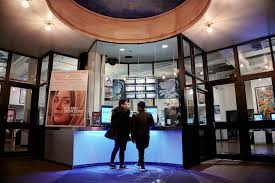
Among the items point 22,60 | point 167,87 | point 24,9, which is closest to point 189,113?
point 167,87

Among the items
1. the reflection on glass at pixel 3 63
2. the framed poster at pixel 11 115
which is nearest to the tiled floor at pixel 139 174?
the framed poster at pixel 11 115

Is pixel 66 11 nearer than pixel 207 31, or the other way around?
pixel 66 11

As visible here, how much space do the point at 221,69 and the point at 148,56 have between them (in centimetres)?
264

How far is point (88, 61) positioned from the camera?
7305 mm

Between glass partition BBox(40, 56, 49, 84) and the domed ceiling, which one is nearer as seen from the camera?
the domed ceiling

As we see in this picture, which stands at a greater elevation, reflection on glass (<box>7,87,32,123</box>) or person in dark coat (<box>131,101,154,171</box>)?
reflection on glass (<box>7,87,32,123</box>)

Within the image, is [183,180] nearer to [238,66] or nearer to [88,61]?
[238,66]

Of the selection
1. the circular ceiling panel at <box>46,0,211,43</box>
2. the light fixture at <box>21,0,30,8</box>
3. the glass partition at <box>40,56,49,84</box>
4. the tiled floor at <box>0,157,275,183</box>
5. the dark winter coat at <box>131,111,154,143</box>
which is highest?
the circular ceiling panel at <box>46,0,211,43</box>

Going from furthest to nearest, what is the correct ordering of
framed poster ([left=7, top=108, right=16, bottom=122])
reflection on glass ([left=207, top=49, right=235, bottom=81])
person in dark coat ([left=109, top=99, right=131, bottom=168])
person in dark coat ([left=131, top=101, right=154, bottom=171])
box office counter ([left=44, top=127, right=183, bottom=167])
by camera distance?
framed poster ([left=7, top=108, right=16, bottom=122]) → reflection on glass ([left=207, top=49, right=235, bottom=81]) → box office counter ([left=44, top=127, right=183, bottom=167]) → person in dark coat ([left=109, top=99, right=131, bottom=168]) → person in dark coat ([left=131, top=101, right=154, bottom=171])

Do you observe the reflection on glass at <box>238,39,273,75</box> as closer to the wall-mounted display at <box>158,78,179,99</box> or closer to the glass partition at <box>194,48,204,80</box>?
the glass partition at <box>194,48,204,80</box>

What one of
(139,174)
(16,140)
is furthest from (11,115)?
(139,174)

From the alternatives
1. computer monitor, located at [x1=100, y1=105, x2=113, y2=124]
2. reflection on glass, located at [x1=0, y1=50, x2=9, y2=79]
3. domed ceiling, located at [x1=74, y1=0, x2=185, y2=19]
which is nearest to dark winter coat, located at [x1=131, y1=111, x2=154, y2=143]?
computer monitor, located at [x1=100, y1=105, x2=113, y2=124]

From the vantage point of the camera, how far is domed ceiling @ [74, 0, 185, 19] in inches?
208

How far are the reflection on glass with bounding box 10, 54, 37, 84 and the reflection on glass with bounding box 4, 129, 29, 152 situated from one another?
182cm
